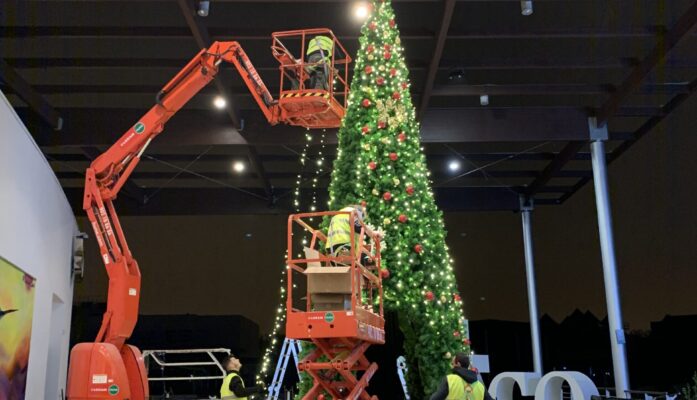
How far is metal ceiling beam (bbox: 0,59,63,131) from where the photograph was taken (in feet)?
43.7

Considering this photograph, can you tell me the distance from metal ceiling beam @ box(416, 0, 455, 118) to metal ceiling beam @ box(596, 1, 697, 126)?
430 cm

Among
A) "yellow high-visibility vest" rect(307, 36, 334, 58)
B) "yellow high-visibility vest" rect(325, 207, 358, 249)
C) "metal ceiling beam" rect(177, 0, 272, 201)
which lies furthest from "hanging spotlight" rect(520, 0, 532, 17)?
"yellow high-visibility vest" rect(325, 207, 358, 249)

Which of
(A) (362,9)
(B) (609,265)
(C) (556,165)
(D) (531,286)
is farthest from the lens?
(D) (531,286)

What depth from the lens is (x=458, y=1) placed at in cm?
1334

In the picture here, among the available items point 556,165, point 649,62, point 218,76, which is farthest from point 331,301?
point 556,165

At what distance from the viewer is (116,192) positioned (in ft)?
34.4

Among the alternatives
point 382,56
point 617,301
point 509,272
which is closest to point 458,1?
point 382,56

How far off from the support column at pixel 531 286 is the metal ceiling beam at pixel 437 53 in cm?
776

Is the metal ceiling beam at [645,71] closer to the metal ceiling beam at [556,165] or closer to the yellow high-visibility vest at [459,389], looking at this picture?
the metal ceiling beam at [556,165]

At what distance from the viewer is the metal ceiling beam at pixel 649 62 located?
41.2ft

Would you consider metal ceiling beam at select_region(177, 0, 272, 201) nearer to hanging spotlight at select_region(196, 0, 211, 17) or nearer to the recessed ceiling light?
hanging spotlight at select_region(196, 0, 211, 17)

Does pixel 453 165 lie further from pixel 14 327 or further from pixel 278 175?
pixel 14 327

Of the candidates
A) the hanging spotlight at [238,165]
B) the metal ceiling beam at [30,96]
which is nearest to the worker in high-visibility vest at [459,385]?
the metal ceiling beam at [30,96]

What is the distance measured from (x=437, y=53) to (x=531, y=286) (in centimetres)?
1044
